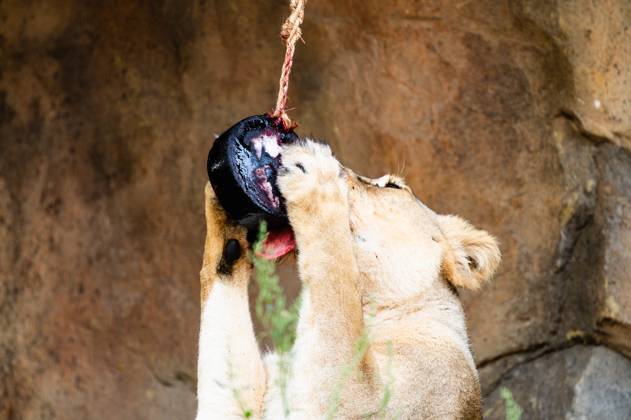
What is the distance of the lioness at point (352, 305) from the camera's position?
428cm

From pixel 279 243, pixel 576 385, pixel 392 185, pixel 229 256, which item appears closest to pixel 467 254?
pixel 392 185

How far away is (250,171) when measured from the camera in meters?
4.61

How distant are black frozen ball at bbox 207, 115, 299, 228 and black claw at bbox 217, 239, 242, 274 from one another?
0.20 metres

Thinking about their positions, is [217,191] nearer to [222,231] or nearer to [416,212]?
→ [222,231]

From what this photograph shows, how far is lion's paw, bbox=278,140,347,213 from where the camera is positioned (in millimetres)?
4375

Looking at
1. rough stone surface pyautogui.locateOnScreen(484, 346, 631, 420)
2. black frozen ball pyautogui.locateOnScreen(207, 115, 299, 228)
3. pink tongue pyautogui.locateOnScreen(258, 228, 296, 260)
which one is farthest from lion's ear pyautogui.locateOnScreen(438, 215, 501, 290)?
rough stone surface pyautogui.locateOnScreen(484, 346, 631, 420)

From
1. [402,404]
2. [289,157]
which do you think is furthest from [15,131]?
[402,404]

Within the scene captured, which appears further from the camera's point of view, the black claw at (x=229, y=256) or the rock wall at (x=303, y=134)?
the rock wall at (x=303, y=134)

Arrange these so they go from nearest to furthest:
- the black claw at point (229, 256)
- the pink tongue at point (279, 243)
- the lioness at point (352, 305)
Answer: the lioness at point (352, 305), the pink tongue at point (279, 243), the black claw at point (229, 256)

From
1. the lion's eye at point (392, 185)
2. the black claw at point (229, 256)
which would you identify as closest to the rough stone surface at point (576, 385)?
the lion's eye at point (392, 185)

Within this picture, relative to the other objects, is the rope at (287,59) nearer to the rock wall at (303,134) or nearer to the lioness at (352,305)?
the lioness at (352,305)

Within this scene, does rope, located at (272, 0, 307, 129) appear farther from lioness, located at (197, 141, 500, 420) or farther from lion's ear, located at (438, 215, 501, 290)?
lion's ear, located at (438, 215, 501, 290)

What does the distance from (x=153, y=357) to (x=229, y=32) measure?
214cm

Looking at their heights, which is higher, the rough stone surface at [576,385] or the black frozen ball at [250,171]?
the black frozen ball at [250,171]
